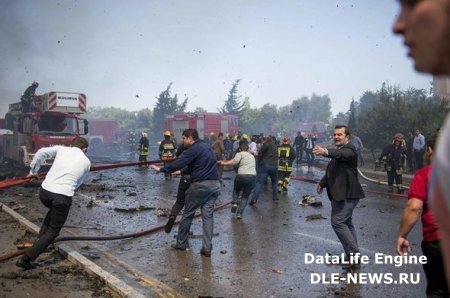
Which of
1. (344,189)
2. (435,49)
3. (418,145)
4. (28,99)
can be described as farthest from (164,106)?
(435,49)

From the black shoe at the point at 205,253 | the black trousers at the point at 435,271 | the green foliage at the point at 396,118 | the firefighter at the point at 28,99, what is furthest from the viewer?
the green foliage at the point at 396,118

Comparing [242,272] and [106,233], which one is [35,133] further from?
[242,272]

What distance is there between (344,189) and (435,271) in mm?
2305

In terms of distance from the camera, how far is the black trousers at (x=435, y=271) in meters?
2.88

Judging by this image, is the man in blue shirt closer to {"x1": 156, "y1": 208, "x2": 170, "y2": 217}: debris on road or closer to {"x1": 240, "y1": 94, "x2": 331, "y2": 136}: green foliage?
{"x1": 156, "y1": 208, "x2": 170, "y2": 217}: debris on road

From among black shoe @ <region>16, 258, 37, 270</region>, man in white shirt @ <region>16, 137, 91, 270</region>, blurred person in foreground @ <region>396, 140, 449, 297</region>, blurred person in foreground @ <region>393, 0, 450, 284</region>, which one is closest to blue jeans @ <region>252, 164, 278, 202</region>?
man in white shirt @ <region>16, 137, 91, 270</region>

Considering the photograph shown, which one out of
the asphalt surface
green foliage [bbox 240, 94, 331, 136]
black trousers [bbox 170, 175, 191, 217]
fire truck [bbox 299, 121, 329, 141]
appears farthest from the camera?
green foliage [bbox 240, 94, 331, 136]

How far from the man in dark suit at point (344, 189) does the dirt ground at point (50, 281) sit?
2939 mm

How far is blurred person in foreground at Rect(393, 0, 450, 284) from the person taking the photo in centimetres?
91

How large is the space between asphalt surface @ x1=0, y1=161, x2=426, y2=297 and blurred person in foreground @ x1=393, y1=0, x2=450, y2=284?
3.66 metres

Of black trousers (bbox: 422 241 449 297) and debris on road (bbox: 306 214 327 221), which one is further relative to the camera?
debris on road (bbox: 306 214 327 221)

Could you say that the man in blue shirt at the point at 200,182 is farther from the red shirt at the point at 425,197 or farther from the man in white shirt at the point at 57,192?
the red shirt at the point at 425,197

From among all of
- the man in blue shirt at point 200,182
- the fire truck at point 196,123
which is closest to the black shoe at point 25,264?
the man in blue shirt at point 200,182

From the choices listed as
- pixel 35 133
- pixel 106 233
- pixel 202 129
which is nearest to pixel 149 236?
pixel 106 233
